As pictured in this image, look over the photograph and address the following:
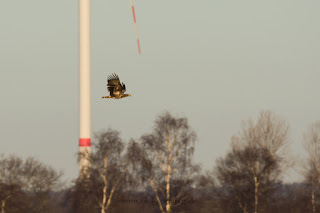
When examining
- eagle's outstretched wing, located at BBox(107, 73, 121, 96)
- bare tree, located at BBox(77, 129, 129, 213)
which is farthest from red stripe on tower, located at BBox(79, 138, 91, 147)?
eagle's outstretched wing, located at BBox(107, 73, 121, 96)

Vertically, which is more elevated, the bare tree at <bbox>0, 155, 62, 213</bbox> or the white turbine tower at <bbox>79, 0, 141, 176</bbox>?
the white turbine tower at <bbox>79, 0, 141, 176</bbox>

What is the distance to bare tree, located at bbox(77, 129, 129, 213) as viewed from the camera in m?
77.4

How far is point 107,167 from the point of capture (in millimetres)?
78188

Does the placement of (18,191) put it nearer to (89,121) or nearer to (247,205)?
(89,121)

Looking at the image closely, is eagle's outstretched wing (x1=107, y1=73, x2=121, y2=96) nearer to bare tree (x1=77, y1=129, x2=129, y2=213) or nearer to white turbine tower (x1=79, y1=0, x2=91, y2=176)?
bare tree (x1=77, y1=129, x2=129, y2=213)

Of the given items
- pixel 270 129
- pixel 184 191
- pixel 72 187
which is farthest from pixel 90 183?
pixel 270 129

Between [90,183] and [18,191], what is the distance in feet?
63.2

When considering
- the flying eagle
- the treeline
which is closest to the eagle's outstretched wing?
the flying eagle

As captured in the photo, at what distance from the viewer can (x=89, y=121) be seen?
95812 mm

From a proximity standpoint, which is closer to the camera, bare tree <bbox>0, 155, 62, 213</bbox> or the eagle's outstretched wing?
the eagle's outstretched wing

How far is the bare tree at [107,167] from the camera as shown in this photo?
77.4 metres

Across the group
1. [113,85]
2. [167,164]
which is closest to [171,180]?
[167,164]

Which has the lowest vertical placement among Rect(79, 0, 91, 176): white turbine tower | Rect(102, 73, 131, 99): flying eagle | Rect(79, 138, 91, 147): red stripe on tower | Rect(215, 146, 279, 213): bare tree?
Rect(102, 73, 131, 99): flying eagle

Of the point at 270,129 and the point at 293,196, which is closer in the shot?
the point at 270,129
